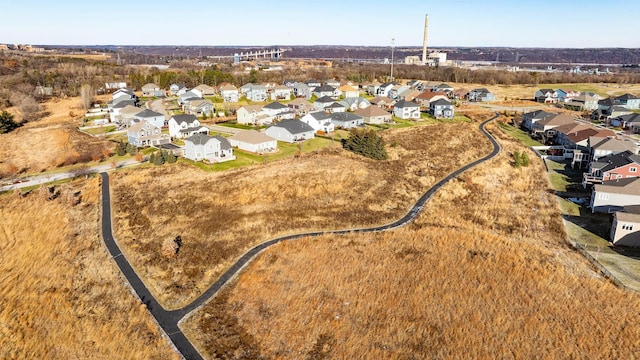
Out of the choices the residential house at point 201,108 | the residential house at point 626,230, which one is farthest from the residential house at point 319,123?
the residential house at point 626,230

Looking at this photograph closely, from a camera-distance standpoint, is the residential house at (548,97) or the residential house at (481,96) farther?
the residential house at (481,96)

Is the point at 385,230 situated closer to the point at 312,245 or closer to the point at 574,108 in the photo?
the point at 312,245

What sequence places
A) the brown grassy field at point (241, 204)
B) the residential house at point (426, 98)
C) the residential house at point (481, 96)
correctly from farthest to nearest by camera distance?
1. the residential house at point (481, 96)
2. the residential house at point (426, 98)
3. the brown grassy field at point (241, 204)

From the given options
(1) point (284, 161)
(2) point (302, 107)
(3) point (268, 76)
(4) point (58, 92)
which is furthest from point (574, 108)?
(4) point (58, 92)

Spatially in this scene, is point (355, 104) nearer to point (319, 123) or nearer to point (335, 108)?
point (335, 108)

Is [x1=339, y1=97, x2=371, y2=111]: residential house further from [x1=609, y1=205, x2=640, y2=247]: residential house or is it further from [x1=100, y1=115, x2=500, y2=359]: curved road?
[x1=609, y1=205, x2=640, y2=247]: residential house

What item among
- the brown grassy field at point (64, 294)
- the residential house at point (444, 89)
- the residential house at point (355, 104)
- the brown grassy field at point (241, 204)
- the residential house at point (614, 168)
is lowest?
the brown grassy field at point (64, 294)

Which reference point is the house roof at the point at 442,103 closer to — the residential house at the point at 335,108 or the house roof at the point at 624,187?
the residential house at the point at 335,108
